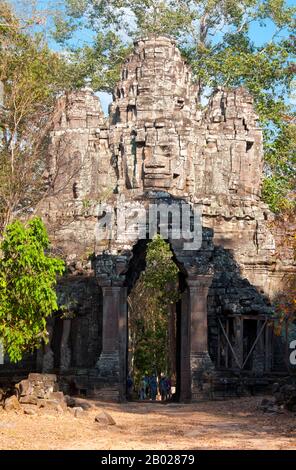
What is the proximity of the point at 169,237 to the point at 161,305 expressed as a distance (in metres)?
16.5

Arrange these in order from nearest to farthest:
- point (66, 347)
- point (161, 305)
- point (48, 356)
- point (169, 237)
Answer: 1. point (169, 237)
2. point (48, 356)
3. point (66, 347)
4. point (161, 305)

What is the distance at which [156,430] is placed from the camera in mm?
15438

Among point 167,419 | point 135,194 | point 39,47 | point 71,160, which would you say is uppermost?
point 39,47

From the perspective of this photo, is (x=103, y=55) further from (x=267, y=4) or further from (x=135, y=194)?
(x=135, y=194)

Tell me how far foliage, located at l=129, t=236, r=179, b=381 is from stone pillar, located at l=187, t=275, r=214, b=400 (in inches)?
483

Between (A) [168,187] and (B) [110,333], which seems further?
(A) [168,187]

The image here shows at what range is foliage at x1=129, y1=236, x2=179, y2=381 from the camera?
117ft

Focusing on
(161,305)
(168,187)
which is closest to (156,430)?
(168,187)

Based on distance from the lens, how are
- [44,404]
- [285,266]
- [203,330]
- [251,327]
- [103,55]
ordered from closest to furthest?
[44,404]
[203,330]
[251,327]
[285,266]
[103,55]

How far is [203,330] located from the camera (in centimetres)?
2230

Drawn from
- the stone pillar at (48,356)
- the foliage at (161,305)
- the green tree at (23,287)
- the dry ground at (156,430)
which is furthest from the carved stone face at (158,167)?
the foliage at (161,305)

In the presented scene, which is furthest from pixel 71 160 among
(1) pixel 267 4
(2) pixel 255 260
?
(1) pixel 267 4

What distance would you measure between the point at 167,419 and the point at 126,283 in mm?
7549

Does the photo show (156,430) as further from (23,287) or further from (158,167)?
(158,167)
